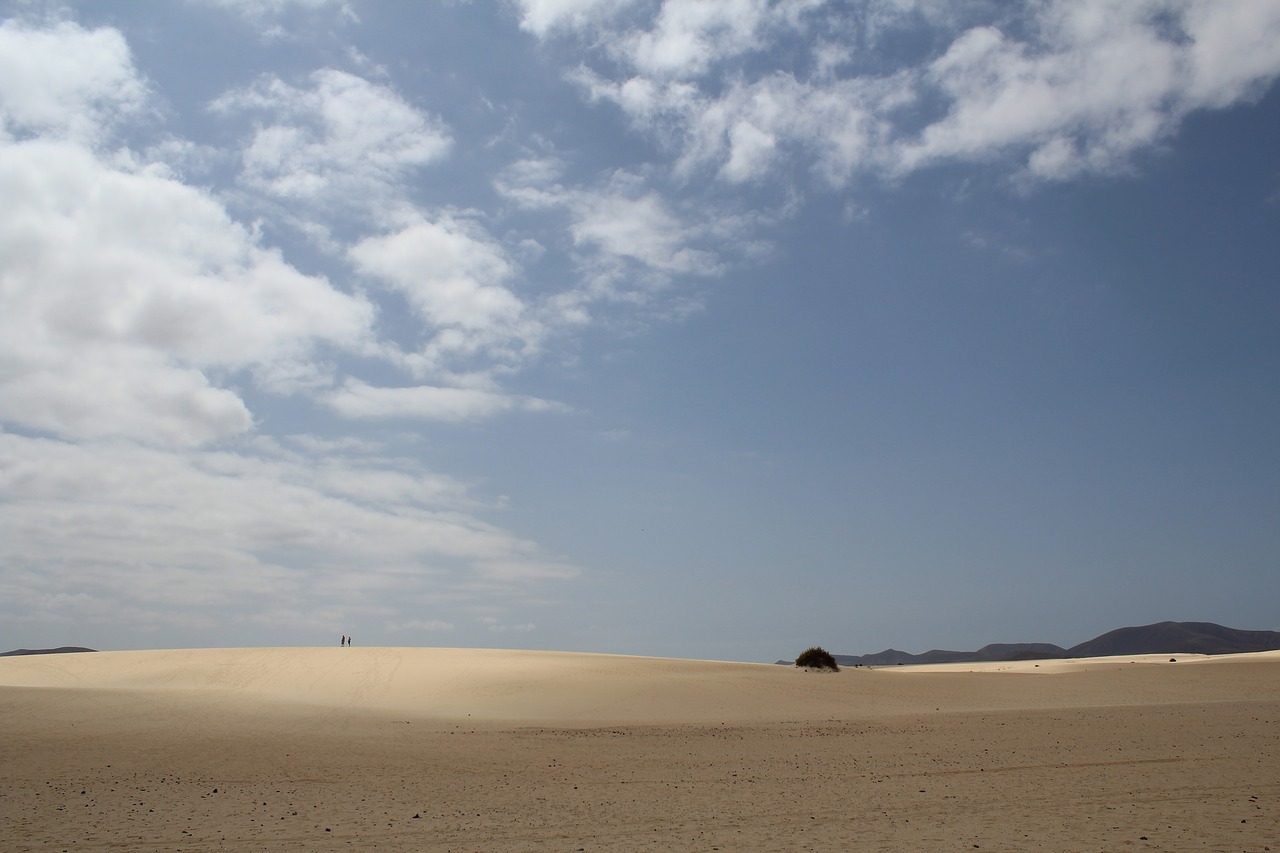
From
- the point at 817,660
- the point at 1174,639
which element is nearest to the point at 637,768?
the point at 817,660

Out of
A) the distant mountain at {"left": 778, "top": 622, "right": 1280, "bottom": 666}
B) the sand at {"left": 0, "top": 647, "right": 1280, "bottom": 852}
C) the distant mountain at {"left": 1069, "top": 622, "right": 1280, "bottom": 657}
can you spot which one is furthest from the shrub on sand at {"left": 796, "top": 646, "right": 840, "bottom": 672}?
the distant mountain at {"left": 1069, "top": 622, "right": 1280, "bottom": 657}

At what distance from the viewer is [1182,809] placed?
10.5 m

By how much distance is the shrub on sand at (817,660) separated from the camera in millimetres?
35344

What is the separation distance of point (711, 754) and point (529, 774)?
13.5 feet

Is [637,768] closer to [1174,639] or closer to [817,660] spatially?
[817,660]

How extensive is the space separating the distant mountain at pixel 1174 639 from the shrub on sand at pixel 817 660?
433ft

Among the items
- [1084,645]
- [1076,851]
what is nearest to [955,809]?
[1076,851]

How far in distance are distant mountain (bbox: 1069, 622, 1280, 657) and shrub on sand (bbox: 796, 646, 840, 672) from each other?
132m

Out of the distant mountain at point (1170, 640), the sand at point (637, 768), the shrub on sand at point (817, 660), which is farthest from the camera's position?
the distant mountain at point (1170, 640)

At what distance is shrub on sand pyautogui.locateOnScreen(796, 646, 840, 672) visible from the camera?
35.3 m

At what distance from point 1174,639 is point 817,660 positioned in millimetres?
151051

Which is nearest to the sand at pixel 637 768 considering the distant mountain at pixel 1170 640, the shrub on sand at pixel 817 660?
the shrub on sand at pixel 817 660

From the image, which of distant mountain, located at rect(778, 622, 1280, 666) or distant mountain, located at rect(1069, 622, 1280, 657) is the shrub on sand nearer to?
distant mountain, located at rect(778, 622, 1280, 666)

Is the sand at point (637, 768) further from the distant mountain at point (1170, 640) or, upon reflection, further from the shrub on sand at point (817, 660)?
the distant mountain at point (1170, 640)
